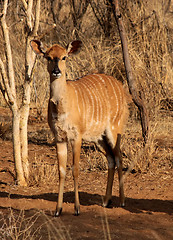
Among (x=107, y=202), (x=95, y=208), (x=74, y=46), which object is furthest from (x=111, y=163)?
(x=74, y=46)

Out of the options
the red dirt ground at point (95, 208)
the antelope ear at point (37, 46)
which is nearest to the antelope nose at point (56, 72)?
the antelope ear at point (37, 46)

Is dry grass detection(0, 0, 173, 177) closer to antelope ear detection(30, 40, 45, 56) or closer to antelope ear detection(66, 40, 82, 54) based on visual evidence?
antelope ear detection(66, 40, 82, 54)

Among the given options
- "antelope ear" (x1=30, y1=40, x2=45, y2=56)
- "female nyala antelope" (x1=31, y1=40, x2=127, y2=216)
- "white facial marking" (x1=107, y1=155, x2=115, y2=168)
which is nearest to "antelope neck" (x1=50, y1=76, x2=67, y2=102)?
"female nyala antelope" (x1=31, y1=40, x2=127, y2=216)

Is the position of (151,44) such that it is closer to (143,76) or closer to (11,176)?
(143,76)

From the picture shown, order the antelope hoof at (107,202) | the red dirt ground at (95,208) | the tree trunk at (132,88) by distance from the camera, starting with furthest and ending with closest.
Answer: the tree trunk at (132,88)
the antelope hoof at (107,202)
the red dirt ground at (95,208)

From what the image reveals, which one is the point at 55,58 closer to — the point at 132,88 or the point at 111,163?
the point at 111,163

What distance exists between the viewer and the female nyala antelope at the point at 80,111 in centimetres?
443

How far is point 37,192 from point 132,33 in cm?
504

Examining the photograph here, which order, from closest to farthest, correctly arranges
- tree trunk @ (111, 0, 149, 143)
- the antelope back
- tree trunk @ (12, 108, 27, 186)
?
the antelope back
tree trunk @ (12, 108, 27, 186)
tree trunk @ (111, 0, 149, 143)

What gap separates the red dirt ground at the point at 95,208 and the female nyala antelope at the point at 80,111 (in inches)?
8.3

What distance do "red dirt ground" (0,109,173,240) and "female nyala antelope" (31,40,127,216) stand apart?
21 cm

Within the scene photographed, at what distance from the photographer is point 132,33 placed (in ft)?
30.8

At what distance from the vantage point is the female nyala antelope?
4.43 meters

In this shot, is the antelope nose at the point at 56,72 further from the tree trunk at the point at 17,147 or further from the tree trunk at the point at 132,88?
the tree trunk at the point at 132,88
